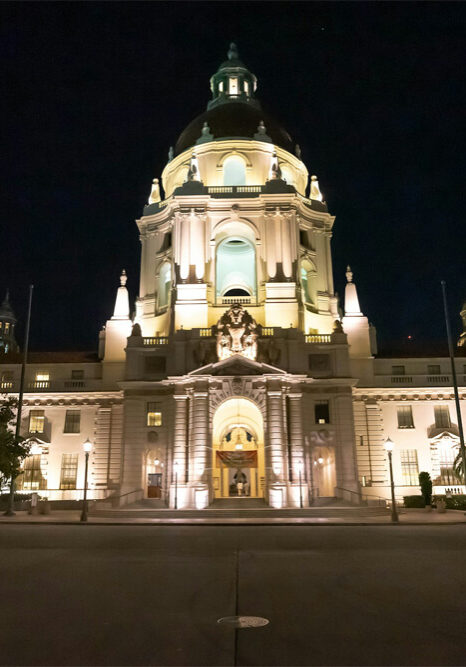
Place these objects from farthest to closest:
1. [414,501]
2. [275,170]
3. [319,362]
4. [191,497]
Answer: [275,170], [319,362], [414,501], [191,497]

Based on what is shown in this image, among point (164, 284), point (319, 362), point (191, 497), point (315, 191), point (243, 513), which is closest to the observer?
point (243, 513)

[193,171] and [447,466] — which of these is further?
[193,171]

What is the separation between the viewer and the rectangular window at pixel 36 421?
185ft

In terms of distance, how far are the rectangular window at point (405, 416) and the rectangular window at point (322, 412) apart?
8804 mm

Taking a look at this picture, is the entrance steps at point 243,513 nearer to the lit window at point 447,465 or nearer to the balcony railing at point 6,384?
the lit window at point 447,465

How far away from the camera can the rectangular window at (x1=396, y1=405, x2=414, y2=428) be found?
5600cm

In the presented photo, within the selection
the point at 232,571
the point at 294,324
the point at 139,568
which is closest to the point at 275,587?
the point at 232,571

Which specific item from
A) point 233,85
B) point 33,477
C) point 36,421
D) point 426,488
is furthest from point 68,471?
point 233,85

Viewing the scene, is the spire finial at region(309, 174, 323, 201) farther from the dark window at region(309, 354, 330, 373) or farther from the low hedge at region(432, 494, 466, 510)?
the low hedge at region(432, 494, 466, 510)

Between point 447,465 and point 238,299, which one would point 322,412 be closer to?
point 447,465

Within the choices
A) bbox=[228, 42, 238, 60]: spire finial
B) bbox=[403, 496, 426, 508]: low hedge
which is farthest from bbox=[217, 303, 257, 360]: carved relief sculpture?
bbox=[228, 42, 238, 60]: spire finial

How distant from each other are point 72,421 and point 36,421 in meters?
3.53

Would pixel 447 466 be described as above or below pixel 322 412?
below

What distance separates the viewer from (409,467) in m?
54.7
